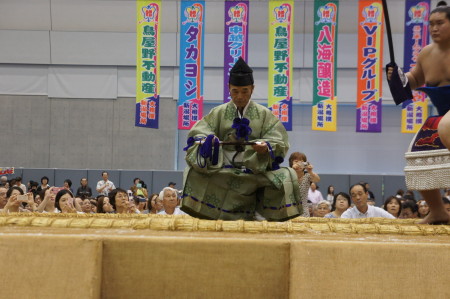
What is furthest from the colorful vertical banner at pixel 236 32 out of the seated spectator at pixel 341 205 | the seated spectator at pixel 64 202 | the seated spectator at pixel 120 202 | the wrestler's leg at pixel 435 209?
the wrestler's leg at pixel 435 209

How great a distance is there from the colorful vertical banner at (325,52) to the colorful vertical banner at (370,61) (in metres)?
0.46

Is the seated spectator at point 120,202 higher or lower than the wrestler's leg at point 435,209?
lower

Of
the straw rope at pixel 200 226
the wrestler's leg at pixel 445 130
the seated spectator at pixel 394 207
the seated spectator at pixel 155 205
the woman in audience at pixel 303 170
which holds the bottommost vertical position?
the seated spectator at pixel 155 205

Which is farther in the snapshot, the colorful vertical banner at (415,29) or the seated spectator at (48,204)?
the colorful vertical banner at (415,29)

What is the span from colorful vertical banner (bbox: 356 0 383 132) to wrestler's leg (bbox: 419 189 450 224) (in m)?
7.41

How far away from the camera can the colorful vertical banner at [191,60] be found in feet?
33.0

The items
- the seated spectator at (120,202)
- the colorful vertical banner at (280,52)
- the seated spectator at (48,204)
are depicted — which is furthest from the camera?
the colorful vertical banner at (280,52)

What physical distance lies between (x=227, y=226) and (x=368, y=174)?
37.7ft

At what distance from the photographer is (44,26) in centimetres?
1358

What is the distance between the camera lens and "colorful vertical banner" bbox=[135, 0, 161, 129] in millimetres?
10258

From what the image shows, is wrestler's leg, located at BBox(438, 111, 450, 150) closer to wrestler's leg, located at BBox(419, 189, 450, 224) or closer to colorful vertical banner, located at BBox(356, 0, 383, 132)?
wrestler's leg, located at BBox(419, 189, 450, 224)

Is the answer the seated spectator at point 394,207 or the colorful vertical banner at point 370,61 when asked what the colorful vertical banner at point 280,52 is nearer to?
the colorful vertical banner at point 370,61

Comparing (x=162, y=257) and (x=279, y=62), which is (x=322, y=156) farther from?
(x=162, y=257)

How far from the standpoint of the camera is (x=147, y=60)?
10.5 m
